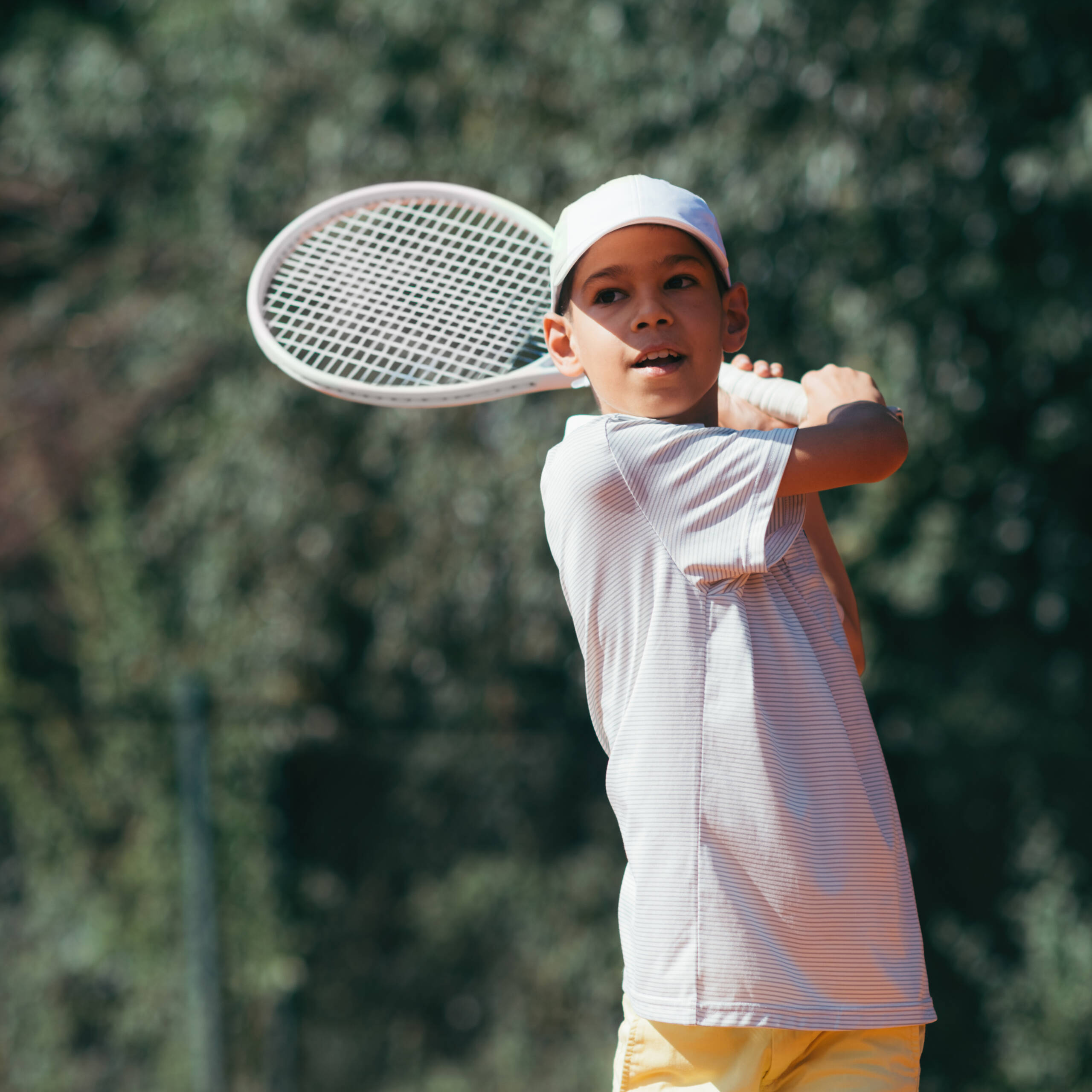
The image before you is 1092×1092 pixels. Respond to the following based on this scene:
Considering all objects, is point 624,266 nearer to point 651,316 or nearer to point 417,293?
point 651,316

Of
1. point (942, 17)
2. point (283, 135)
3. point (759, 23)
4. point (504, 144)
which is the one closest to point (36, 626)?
point (283, 135)

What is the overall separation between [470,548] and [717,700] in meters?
3.26

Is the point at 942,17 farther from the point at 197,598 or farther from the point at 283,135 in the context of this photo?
the point at 197,598

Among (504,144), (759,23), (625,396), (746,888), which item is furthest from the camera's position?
(504,144)

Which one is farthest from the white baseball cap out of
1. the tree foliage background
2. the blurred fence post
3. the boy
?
the blurred fence post

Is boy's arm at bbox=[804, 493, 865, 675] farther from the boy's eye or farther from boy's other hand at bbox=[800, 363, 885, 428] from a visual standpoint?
the boy's eye

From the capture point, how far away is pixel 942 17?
4.00 metres

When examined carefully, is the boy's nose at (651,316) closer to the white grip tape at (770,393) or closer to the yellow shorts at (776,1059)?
the white grip tape at (770,393)

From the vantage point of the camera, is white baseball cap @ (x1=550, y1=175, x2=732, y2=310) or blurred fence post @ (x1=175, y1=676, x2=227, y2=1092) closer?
white baseball cap @ (x1=550, y1=175, x2=732, y2=310)

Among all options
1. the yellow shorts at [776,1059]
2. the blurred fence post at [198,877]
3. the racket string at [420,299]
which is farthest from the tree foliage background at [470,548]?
the yellow shorts at [776,1059]

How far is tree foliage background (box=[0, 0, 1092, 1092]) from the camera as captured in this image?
414 cm

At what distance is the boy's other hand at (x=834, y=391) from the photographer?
1.59 metres

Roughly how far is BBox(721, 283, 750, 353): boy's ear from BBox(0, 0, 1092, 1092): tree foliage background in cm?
252

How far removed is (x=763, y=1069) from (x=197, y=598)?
4049 millimetres
